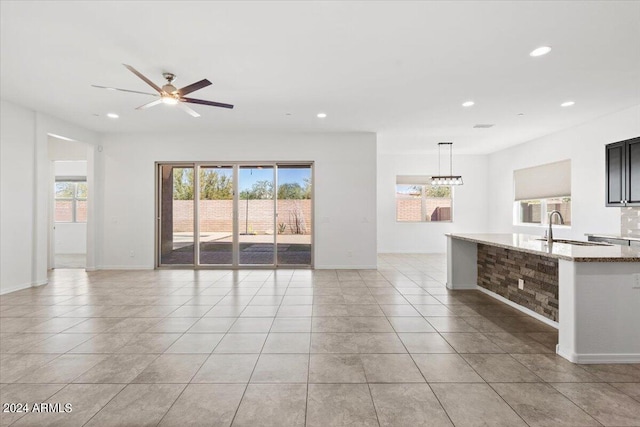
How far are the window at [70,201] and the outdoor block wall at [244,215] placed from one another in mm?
4795

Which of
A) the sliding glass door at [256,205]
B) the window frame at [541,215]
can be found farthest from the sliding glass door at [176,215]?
the window frame at [541,215]

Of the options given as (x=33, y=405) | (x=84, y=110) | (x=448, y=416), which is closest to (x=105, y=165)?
(x=84, y=110)

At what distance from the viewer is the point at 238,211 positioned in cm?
697

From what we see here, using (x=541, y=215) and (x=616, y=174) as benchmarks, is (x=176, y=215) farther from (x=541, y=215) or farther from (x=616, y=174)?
(x=541, y=215)

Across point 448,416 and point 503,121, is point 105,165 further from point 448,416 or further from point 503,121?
point 503,121

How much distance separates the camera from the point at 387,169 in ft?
31.8

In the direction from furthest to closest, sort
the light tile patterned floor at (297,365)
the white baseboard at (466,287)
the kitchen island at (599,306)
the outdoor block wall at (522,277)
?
the white baseboard at (466,287) < the outdoor block wall at (522,277) < the kitchen island at (599,306) < the light tile patterned floor at (297,365)

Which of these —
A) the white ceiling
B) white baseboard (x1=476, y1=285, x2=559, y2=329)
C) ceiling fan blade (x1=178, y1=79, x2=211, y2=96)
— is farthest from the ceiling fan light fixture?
white baseboard (x1=476, y1=285, x2=559, y2=329)

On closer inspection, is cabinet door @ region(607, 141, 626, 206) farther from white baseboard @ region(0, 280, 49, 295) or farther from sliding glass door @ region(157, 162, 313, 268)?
white baseboard @ region(0, 280, 49, 295)

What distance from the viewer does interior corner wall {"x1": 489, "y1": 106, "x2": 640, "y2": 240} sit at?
5.31 m

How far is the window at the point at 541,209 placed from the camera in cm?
688

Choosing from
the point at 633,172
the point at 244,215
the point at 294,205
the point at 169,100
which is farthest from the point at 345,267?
the point at 633,172

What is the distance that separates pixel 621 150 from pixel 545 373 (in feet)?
15.2

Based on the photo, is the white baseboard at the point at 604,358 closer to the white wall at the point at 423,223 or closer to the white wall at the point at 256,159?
the white wall at the point at 256,159
